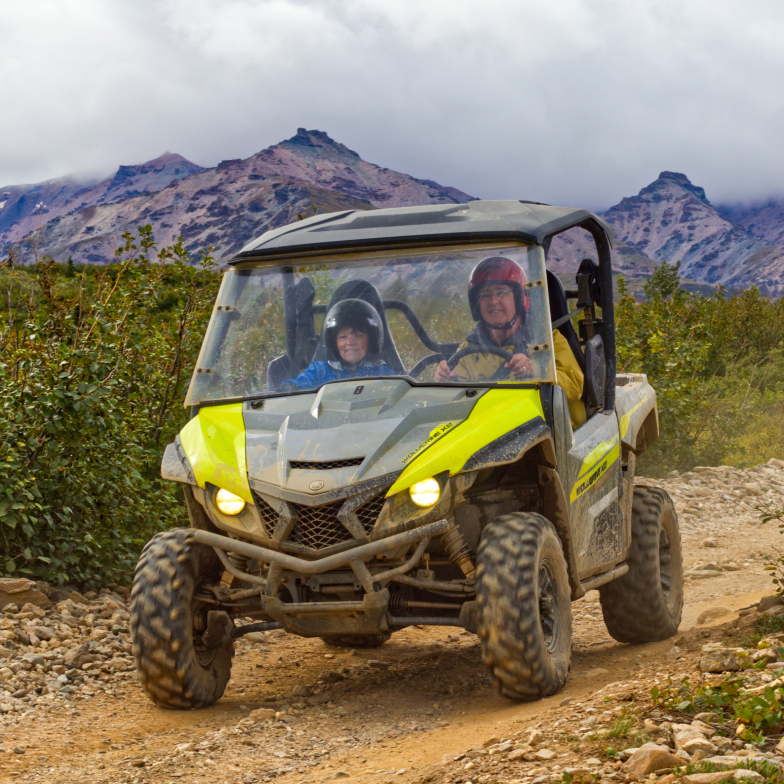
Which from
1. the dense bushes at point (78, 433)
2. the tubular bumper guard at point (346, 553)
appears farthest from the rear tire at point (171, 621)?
the dense bushes at point (78, 433)

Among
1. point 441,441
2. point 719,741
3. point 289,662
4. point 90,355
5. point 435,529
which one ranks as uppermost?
point 90,355

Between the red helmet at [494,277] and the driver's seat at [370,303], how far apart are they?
1.32 feet

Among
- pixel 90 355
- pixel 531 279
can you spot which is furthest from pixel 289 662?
pixel 531 279

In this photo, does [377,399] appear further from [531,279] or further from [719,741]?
[719,741]

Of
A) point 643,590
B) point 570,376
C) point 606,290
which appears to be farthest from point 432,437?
point 643,590

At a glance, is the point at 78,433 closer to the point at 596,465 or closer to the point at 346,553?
the point at 346,553

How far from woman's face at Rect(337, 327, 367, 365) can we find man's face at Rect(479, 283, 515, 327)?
1.85ft

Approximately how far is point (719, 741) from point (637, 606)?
2922 mm

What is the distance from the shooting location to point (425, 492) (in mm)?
4176

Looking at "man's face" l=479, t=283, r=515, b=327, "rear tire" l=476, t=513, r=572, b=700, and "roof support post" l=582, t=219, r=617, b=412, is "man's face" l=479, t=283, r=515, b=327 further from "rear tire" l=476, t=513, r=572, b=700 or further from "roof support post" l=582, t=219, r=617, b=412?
"roof support post" l=582, t=219, r=617, b=412

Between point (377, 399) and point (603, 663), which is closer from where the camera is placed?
point (377, 399)

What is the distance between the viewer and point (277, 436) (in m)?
4.42

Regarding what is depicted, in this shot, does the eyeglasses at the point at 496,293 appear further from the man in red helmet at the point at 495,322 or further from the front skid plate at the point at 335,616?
the front skid plate at the point at 335,616

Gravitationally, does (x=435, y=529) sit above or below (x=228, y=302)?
below
